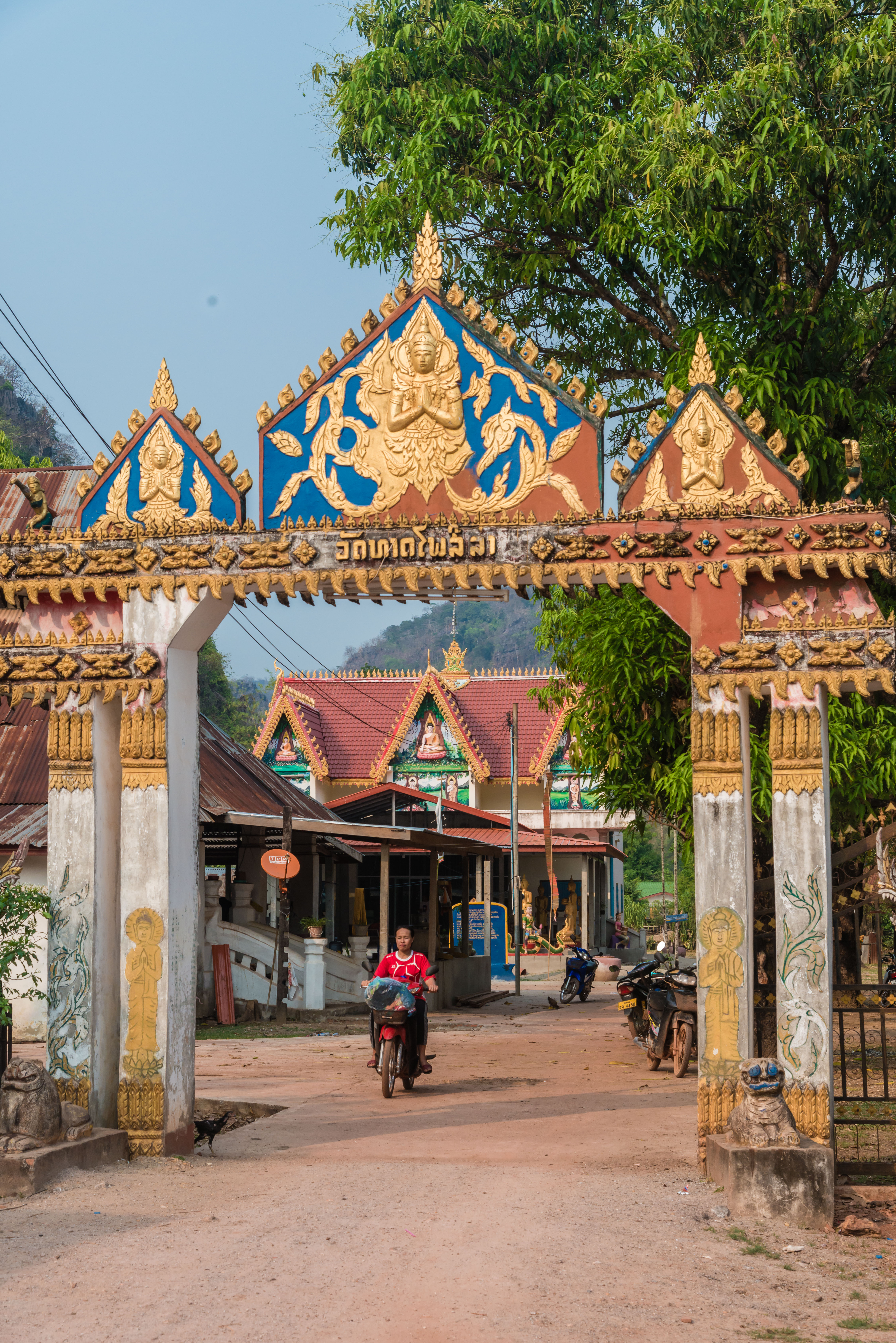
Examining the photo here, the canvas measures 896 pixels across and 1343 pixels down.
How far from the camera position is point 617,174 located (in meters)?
12.2

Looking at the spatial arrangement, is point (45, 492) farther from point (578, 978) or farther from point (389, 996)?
point (578, 978)

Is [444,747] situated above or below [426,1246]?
above

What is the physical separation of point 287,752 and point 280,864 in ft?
60.5

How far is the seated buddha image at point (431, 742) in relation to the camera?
34.2 meters

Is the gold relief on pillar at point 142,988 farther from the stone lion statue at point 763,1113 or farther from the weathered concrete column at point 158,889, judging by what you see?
the stone lion statue at point 763,1113

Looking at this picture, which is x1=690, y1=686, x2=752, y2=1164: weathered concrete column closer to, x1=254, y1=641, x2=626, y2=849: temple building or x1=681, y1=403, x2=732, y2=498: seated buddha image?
x1=681, y1=403, x2=732, y2=498: seated buddha image

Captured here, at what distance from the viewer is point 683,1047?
39.6 ft

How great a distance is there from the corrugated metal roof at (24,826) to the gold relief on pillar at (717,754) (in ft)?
31.0

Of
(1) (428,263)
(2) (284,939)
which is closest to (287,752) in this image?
(2) (284,939)

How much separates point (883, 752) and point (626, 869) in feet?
160

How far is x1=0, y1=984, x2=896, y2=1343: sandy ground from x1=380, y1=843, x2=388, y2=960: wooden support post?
8.27 m

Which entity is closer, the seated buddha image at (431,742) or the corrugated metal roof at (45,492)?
the corrugated metal roof at (45,492)

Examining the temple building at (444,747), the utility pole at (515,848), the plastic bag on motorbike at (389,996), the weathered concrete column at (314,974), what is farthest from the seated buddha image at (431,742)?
the plastic bag on motorbike at (389,996)

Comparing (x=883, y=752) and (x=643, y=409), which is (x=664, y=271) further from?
(x=883, y=752)
